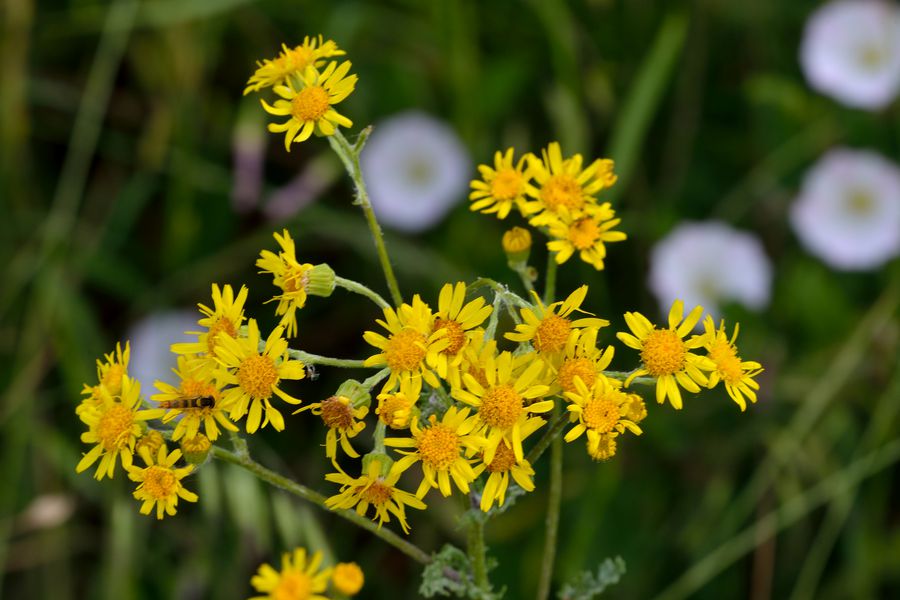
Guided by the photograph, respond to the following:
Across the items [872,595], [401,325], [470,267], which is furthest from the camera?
[470,267]

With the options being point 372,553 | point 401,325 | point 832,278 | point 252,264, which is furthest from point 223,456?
point 832,278

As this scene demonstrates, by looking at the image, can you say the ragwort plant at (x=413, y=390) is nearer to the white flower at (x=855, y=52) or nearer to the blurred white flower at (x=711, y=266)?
the blurred white flower at (x=711, y=266)

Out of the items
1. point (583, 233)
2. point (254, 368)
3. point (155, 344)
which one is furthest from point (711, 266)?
point (254, 368)

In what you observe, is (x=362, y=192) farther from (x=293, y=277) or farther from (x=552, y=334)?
(x=552, y=334)

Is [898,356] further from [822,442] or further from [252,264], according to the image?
[252,264]

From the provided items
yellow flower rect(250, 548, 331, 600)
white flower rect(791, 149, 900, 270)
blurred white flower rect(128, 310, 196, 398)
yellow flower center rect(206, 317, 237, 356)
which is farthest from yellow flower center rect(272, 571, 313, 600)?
white flower rect(791, 149, 900, 270)

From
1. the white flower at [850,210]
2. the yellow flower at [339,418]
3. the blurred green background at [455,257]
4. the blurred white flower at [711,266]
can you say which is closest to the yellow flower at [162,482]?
the yellow flower at [339,418]
